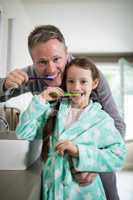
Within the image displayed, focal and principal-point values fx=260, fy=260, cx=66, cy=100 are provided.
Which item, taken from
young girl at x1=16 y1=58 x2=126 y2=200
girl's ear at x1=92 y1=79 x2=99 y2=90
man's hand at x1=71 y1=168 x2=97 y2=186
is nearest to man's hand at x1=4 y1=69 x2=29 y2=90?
young girl at x1=16 y1=58 x2=126 y2=200

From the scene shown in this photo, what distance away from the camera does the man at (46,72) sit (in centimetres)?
93

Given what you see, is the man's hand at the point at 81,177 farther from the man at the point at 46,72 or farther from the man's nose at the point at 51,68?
the man's nose at the point at 51,68

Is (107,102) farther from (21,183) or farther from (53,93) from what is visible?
(21,183)

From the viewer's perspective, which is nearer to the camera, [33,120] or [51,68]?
[33,120]

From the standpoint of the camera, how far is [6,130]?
0.92 m

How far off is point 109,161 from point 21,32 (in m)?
0.57

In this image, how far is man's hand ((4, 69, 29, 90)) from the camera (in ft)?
3.08

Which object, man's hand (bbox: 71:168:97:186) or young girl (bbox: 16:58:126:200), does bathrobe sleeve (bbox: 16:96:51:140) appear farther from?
man's hand (bbox: 71:168:97:186)

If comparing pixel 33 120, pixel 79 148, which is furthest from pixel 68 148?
pixel 33 120

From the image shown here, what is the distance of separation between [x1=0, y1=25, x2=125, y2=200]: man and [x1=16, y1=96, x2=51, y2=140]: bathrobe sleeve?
0.34 feet

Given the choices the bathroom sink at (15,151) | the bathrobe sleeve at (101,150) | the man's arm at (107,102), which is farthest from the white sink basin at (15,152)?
the man's arm at (107,102)

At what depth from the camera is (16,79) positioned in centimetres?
94

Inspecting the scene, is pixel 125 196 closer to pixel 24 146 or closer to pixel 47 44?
pixel 24 146

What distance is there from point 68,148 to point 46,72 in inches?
11.6
